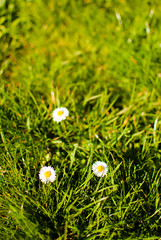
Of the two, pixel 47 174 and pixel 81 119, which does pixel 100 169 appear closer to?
pixel 47 174

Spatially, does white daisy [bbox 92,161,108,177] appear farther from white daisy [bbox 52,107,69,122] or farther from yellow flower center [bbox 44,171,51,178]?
white daisy [bbox 52,107,69,122]

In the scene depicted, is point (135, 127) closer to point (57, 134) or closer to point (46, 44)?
point (57, 134)

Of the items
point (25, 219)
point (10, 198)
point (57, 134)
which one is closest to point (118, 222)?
point (25, 219)

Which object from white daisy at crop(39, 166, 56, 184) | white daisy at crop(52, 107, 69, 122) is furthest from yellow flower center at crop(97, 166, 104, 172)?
white daisy at crop(52, 107, 69, 122)

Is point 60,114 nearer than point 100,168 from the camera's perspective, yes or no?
No

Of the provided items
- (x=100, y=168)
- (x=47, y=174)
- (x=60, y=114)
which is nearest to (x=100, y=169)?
(x=100, y=168)
